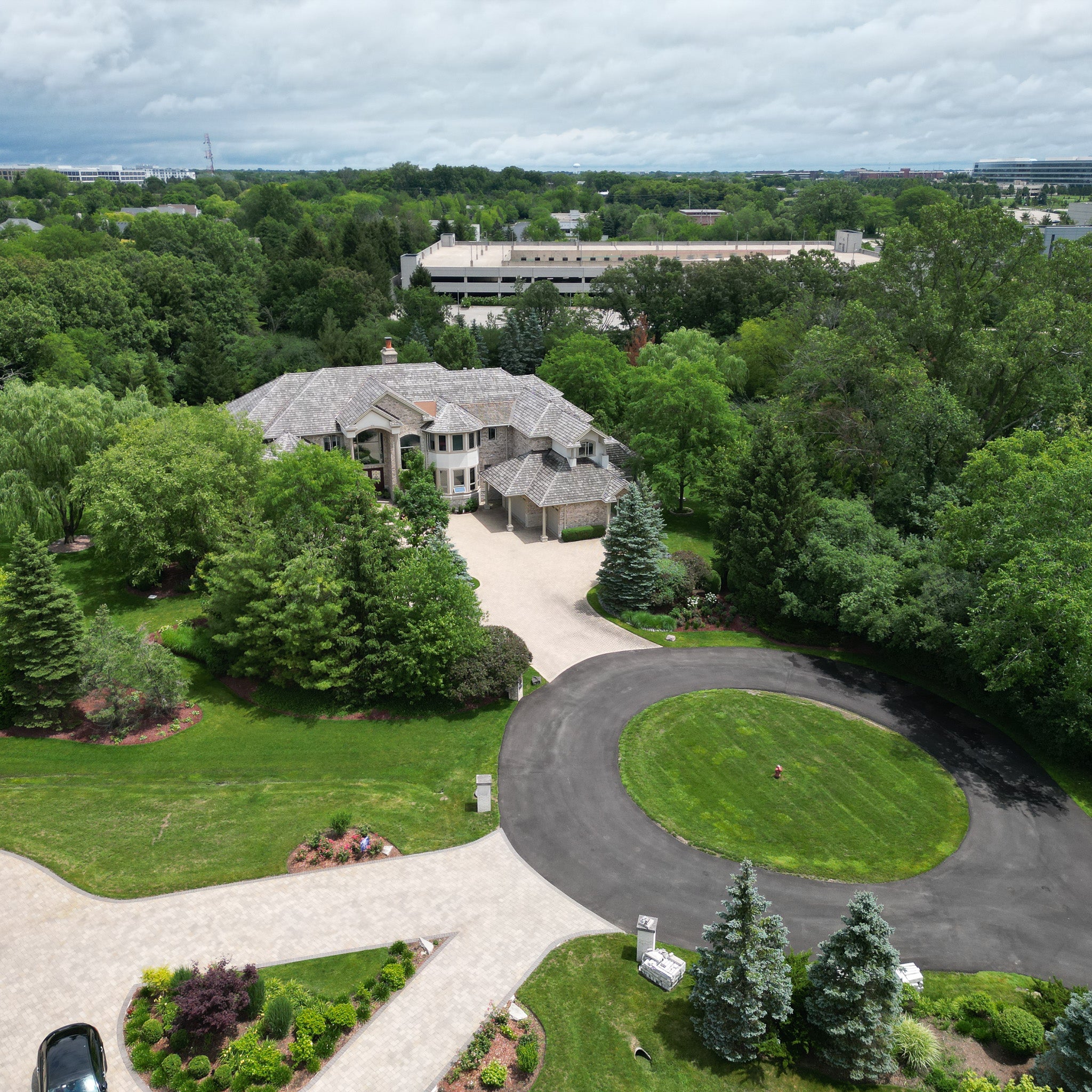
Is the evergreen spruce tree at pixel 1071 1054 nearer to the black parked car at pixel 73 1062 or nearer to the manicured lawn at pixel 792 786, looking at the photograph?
the manicured lawn at pixel 792 786

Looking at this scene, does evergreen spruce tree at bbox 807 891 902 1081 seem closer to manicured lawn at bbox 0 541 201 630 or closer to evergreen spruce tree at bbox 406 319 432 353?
manicured lawn at bbox 0 541 201 630

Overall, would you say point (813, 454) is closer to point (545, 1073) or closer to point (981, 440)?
point (981, 440)

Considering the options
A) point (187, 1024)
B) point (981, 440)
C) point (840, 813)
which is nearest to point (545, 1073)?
point (187, 1024)

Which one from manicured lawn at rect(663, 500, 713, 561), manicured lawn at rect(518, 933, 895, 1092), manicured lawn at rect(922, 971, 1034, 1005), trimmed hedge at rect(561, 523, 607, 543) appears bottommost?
manicured lawn at rect(922, 971, 1034, 1005)

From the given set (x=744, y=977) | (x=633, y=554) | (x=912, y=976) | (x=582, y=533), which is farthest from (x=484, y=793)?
(x=582, y=533)

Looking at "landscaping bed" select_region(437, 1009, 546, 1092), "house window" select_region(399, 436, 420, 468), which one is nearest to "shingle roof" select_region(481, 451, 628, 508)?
"house window" select_region(399, 436, 420, 468)

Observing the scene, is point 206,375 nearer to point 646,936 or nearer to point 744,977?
point 646,936

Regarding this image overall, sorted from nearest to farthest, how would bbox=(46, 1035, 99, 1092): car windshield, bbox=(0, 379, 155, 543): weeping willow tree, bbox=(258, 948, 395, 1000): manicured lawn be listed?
bbox=(46, 1035, 99, 1092): car windshield → bbox=(258, 948, 395, 1000): manicured lawn → bbox=(0, 379, 155, 543): weeping willow tree

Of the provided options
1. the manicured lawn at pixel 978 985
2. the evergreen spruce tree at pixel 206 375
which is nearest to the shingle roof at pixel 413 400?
the evergreen spruce tree at pixel 206 375
